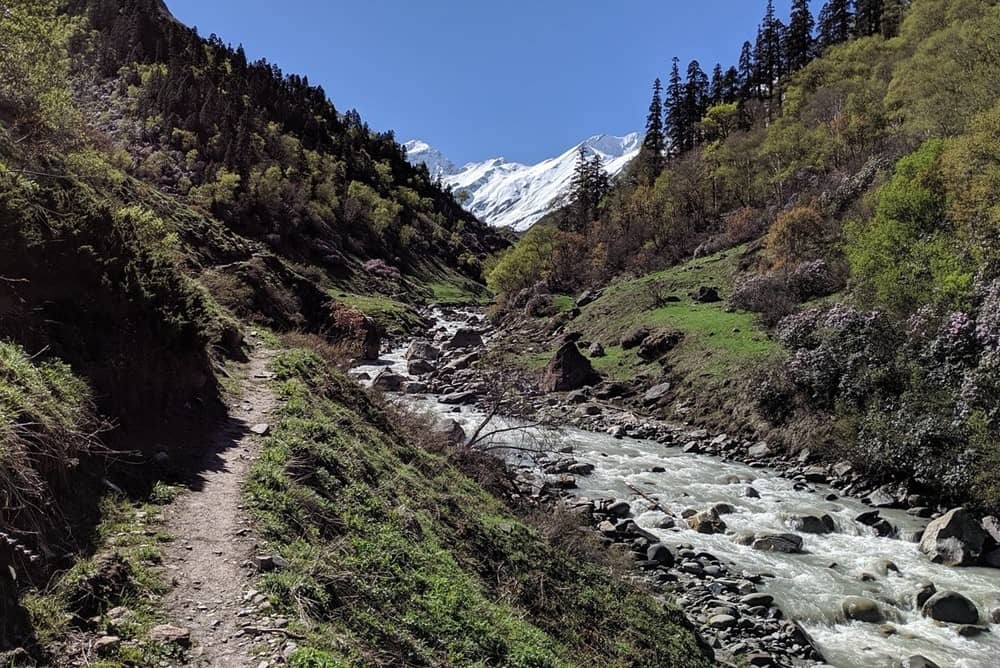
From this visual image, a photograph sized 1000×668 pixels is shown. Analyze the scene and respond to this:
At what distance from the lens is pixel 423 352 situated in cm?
4756

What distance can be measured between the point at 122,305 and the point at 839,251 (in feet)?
140

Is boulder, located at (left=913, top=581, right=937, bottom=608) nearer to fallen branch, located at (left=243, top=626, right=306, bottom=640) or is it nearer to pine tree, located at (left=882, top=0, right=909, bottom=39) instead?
fallen branch, located at (left=243, top=626, right=306, bottom=640)

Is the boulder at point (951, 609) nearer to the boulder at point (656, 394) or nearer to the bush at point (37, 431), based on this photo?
the bush at point (37, 431)

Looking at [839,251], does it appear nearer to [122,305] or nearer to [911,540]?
[911,540]

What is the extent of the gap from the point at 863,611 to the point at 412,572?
478 inches

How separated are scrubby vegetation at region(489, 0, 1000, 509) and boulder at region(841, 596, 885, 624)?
7985 millimetres

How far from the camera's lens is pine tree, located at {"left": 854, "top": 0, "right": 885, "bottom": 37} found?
315ft

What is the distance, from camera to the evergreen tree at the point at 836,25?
104m

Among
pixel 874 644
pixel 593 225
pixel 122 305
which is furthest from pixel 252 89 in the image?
pixel 874 644

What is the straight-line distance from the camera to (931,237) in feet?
88.0

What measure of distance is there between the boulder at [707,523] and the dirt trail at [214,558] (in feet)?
48.3

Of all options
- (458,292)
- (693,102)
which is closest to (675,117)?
(693,102)

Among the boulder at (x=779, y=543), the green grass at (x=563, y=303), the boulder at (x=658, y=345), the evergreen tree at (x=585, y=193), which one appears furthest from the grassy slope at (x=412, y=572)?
the evergreen tree at (x=585, y=193)

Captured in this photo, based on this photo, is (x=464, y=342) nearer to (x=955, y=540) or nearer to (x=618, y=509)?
(x=618, y=509)
